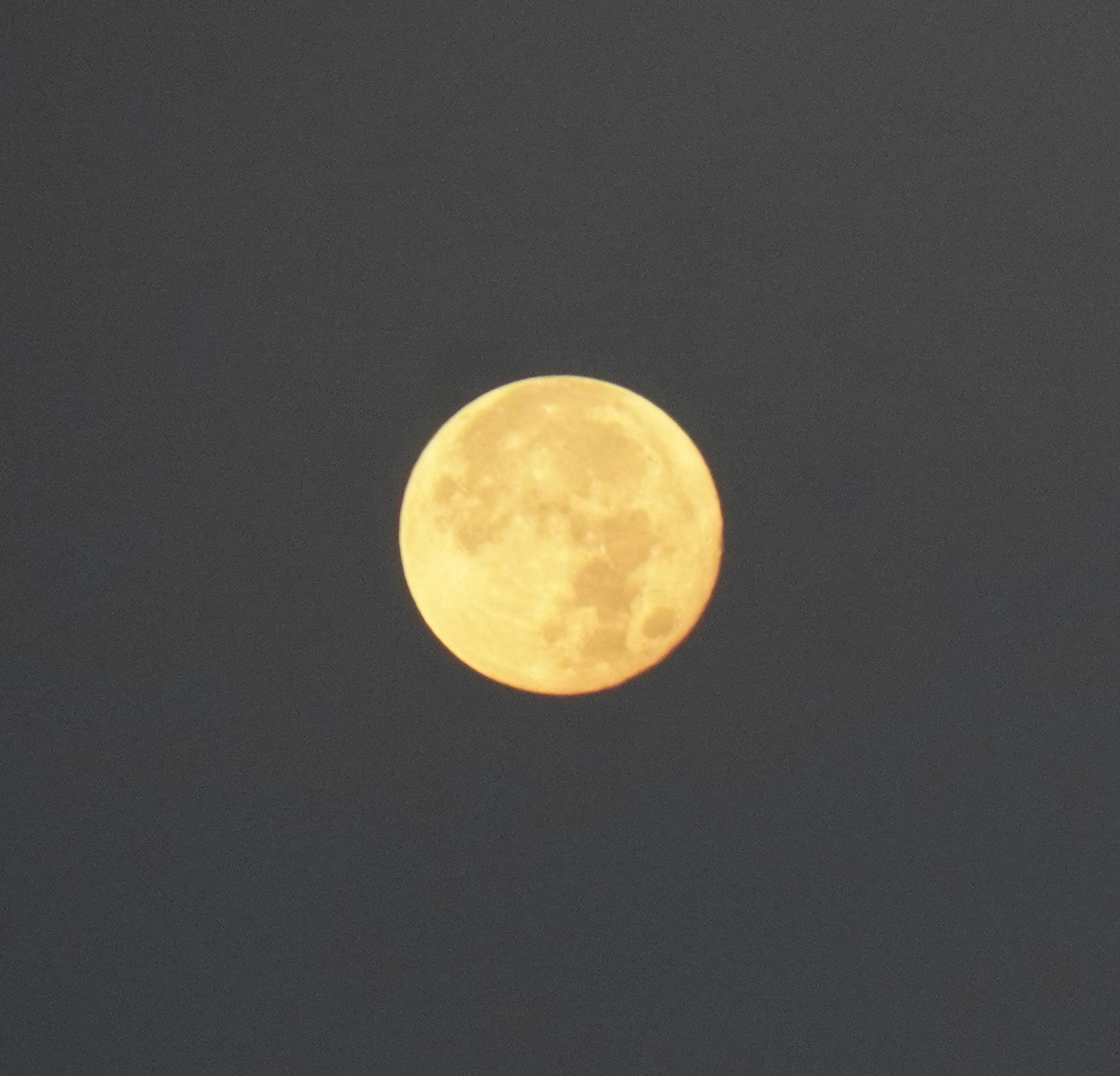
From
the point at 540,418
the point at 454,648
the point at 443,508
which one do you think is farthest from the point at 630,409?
the point at 454,648

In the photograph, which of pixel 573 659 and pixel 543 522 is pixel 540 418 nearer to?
pixel 543 522

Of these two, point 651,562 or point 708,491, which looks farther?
point 708,491

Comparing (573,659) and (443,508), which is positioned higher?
(443,508)

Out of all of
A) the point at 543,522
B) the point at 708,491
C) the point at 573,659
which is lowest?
the point at 573,659

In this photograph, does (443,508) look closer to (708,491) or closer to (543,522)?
(543,522)

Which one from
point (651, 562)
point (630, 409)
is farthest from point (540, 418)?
point (651, 562)

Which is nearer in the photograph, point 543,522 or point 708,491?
point 543,522
